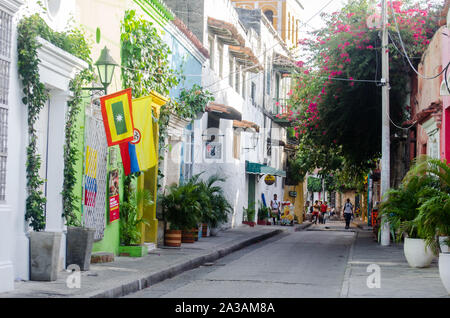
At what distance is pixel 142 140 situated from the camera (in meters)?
14.4

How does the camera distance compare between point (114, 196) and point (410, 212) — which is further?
point (410, 212)

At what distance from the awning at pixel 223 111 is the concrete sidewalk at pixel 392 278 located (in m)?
7.70

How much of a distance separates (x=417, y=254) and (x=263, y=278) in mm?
3634

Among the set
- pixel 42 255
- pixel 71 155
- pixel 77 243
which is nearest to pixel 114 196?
pixel 71 155

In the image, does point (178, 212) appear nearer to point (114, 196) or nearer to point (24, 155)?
point (114, 196)

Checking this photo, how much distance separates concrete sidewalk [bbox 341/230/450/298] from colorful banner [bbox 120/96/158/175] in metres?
4.59

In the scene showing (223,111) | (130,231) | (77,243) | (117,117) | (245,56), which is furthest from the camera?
(245,56)

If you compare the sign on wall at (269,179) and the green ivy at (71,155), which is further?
the sign on wall at (269,179)

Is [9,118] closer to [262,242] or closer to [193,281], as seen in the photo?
[193,281]

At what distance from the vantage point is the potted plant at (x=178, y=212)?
18.2 meters

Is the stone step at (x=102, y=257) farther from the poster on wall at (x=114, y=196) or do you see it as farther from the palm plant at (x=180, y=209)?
the palm plant at (x=180, y=209)

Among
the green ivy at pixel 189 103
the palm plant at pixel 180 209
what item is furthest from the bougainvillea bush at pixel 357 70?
Result: the palm plant at pixel 180 209

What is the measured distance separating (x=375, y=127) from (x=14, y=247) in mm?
17171

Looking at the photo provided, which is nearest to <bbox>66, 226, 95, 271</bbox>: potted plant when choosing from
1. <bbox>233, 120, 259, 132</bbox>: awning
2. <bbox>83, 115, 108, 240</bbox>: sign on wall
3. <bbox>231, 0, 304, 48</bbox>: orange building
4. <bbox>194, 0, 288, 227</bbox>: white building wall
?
<bbox>83, 115, 108, 240</bbox>: sign on wall
